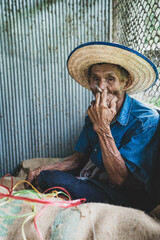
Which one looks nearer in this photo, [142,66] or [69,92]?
[142,66]

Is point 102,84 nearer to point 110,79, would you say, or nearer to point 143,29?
point 110,79

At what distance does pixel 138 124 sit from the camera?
1.37m

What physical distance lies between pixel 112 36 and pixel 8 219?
107 inches

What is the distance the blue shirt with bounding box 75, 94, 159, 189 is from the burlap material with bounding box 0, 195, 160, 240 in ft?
1.44

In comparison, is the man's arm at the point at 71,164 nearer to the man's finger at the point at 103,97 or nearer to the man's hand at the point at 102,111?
the man's hand at the point at 102,111

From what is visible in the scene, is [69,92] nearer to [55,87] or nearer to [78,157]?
[55,87]

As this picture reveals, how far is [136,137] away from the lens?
1303mm

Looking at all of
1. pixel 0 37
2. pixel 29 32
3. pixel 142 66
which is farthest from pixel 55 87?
pixel 142 66

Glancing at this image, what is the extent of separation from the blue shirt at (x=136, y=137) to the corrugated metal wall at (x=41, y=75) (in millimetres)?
1364

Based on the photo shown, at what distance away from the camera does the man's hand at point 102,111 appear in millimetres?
1307

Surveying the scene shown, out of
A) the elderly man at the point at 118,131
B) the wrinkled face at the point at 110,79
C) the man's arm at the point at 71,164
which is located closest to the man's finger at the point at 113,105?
the elderly man at the point at 118,131

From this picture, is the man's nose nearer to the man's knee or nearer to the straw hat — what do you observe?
the straw hat

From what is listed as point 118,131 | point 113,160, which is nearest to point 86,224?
point 113,160

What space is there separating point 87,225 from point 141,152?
68 cm
